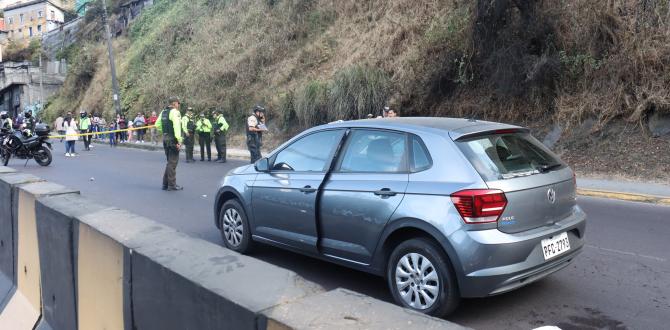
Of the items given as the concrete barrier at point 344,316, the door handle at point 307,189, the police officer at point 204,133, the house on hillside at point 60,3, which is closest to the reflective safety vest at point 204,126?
the police officer at point 204,133

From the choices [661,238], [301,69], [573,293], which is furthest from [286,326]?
[301,69]

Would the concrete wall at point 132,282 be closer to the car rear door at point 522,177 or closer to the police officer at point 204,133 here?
the car rear door at point 522,177

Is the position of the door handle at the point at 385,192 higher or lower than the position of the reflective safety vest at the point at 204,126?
lower

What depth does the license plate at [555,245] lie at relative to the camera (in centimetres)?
430

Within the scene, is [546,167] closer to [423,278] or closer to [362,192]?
[423,278]

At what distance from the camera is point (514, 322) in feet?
14.0

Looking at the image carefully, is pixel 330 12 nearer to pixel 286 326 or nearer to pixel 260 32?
pixel 260 32

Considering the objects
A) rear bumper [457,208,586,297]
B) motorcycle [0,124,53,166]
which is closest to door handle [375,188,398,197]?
rear bumper [457,208,586,297]

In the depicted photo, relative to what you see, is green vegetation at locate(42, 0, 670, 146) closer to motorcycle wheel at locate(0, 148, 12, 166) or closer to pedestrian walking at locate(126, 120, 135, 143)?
pedestrian walking at locate(126, 120, 135, 143)

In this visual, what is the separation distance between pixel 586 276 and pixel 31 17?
9728cm

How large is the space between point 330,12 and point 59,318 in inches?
834

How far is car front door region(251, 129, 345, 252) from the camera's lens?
5.26m

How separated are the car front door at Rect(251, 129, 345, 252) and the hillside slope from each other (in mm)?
8159

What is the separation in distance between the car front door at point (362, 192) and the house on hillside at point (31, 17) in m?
86.3
